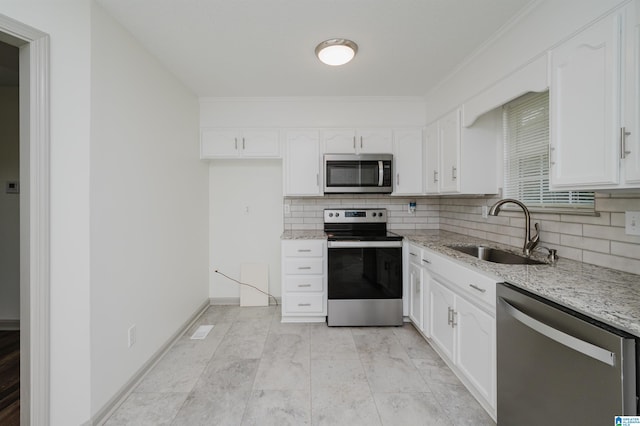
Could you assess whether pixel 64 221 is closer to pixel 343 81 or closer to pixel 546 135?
pixel 343 81

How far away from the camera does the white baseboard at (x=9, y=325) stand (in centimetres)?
262

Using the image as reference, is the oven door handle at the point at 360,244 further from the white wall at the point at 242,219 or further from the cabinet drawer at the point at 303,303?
the white wall at the point at 242,219

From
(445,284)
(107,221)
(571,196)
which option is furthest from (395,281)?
(107,221)

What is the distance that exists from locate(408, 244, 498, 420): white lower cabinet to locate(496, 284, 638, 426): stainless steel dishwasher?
10 cm

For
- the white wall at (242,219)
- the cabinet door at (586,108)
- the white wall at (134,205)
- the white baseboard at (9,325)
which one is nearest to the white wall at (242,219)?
the white wall at (242,219)

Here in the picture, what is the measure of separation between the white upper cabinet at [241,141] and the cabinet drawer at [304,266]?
1260 mm

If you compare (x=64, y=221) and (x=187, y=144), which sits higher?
(x=187, y=144)

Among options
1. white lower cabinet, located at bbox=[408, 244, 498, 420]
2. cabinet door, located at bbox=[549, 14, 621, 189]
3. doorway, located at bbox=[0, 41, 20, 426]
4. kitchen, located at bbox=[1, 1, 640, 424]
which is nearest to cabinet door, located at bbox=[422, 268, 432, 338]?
white lower cabinet, located at bbox=[408, 244, 498, 420]

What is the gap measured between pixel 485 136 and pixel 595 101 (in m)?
1.18

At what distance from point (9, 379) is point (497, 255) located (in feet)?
12.1

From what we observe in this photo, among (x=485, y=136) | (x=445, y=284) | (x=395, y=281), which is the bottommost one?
(x=395, y=281)

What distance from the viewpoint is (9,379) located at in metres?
1.90

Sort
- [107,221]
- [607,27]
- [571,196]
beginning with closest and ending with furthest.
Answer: [607,27], [107,221], [571,196]

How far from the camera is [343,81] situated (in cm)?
264
